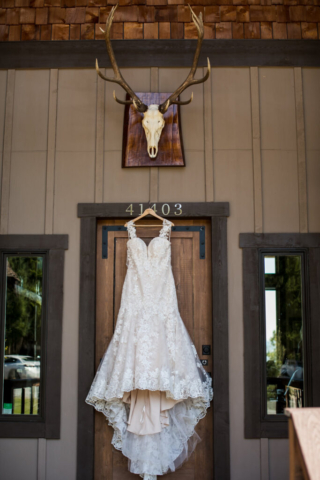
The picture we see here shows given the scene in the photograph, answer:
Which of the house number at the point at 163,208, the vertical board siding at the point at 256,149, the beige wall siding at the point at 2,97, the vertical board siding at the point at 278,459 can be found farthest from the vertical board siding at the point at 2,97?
the vertical board siding at the point at 278,459

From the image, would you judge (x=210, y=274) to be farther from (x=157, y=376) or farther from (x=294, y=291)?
(x=157, y=376)

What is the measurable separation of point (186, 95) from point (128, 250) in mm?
1381

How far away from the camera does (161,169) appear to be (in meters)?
3.81

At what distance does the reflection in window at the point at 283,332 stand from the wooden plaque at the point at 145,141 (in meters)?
1.13

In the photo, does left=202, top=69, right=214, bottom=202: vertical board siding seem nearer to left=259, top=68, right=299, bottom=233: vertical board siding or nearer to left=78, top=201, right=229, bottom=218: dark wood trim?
left=78, top=201, right=229, bottom=218: dark wood trim

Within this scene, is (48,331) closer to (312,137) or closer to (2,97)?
(2,97)

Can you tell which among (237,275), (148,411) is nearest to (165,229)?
(237,275)

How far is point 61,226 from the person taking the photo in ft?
12.4

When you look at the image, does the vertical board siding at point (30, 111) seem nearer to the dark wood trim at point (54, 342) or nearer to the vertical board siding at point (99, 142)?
the vertical board siding at point (99, 142)

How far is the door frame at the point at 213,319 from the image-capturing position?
139 inches

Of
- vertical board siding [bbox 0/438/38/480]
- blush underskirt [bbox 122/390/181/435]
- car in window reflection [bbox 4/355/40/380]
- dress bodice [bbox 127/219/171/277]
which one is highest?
dress bodice [bbox 127/219/171/277]

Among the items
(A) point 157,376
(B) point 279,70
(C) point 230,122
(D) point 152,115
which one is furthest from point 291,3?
(A) point 157,376

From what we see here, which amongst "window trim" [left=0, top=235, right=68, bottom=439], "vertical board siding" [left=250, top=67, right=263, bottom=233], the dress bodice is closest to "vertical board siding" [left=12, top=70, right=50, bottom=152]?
"window trim" [left=0, top=235, right=68, bottom=439]

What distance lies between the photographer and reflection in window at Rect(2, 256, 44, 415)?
3676 mm
